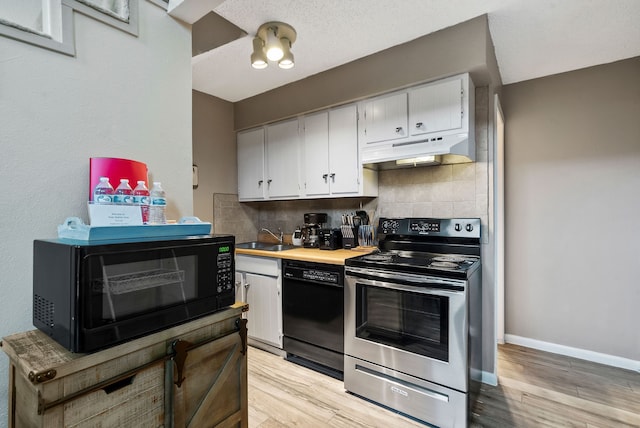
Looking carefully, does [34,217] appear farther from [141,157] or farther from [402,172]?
[402,172]

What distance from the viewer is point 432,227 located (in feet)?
7.97

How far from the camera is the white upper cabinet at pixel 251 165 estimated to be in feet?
11.1

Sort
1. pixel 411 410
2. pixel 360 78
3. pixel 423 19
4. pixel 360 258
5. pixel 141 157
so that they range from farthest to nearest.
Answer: pixel 360 78 → pixel 360 258 → pixel 423 19 → pixel 411 410 → pixel 141 157

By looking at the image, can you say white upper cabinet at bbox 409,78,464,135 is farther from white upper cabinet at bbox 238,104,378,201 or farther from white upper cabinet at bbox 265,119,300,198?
white upper cabinet at bbox 265,119,300,198

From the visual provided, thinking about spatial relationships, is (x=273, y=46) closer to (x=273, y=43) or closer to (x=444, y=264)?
(x=273, y=43)

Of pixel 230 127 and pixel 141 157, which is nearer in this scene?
pixel 141 157

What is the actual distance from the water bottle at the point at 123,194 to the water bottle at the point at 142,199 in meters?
0.02

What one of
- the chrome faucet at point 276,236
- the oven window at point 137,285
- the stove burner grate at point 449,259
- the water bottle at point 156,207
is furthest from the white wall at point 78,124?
the chrome faucet at point 276,236

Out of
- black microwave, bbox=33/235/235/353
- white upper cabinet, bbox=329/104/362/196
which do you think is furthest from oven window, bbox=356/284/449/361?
black microwave, bbox=33/235/235/353

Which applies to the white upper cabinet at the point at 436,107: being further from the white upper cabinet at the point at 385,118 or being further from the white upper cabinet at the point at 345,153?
the white upper cabinet at the point at 345,153

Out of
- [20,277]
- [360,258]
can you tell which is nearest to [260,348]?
[360,258]

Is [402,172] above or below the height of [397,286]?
above

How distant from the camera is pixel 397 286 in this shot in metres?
1.94

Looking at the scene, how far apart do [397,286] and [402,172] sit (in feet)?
3.81
